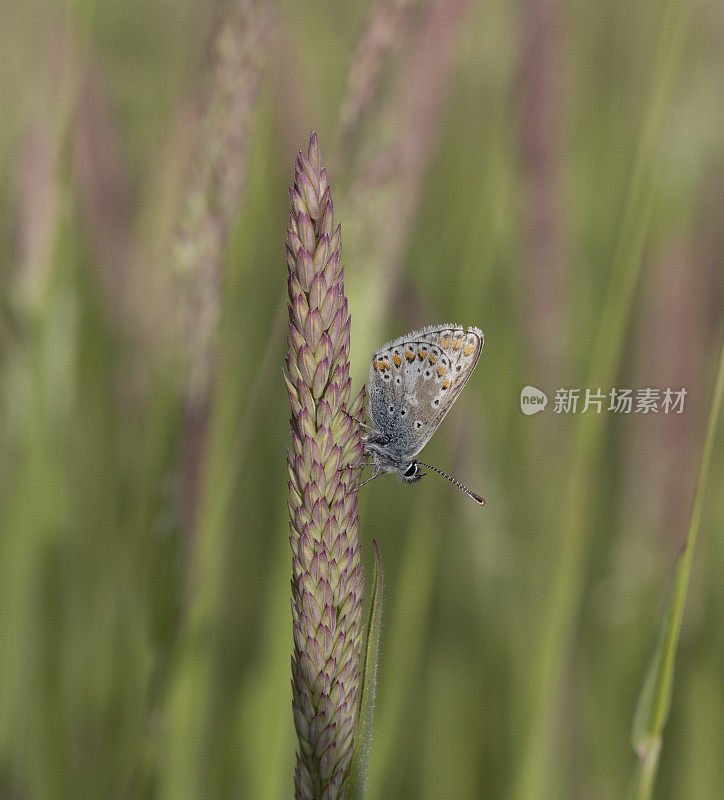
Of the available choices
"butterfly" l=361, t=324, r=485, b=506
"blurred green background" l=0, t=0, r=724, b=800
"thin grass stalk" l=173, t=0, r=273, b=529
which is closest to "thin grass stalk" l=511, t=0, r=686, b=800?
"blurred green background" l=0, t=0, r=724, b=800

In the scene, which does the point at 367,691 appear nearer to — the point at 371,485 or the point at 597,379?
the point at 597,379

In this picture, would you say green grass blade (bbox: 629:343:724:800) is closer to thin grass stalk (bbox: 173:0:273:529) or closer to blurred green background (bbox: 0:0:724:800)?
blurred green background (bbox: 0:0:724:800)

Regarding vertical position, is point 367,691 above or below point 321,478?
below

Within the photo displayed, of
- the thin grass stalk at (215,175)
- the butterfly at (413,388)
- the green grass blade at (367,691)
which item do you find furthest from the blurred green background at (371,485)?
the green grass blade at (367,691)

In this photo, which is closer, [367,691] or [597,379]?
[367,691]

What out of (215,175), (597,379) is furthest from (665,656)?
(215,175)

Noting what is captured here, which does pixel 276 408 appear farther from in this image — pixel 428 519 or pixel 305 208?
pixel 305 208
